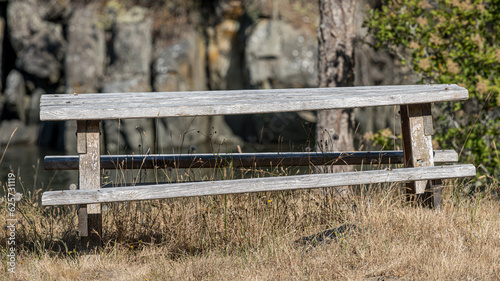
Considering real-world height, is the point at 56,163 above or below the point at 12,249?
above

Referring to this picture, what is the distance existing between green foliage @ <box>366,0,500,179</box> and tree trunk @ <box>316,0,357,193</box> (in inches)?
22.4

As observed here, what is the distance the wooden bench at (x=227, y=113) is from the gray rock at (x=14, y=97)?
15188mm

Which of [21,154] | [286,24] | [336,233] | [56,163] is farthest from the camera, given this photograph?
[286,24]

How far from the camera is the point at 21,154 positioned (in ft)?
50.1

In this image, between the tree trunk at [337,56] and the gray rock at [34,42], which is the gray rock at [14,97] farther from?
the tree trunk at [337,56]

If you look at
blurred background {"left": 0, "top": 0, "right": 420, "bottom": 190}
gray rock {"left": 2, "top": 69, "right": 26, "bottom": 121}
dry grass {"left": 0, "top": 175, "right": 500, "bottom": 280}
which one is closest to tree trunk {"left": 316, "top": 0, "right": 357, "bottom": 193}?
dry grass {"left": 0, "top": 175, "right": 500, "bottom": 280}

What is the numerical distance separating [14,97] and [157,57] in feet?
17.9

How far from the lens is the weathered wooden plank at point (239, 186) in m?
2.95

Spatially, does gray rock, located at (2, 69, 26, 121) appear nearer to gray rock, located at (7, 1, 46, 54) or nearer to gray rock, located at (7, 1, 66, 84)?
gray rock, located at (7, 1, 66, 84)

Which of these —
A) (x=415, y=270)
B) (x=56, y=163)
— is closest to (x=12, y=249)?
(x=56, y=163)

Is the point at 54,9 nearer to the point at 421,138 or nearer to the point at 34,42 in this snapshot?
the point at 34,42

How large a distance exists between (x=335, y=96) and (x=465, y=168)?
1.15 meters

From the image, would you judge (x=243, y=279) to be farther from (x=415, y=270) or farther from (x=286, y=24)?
(x=286, y=24)

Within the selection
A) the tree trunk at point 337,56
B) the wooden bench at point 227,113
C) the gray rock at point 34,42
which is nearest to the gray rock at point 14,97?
the gray rock at point 34,42
